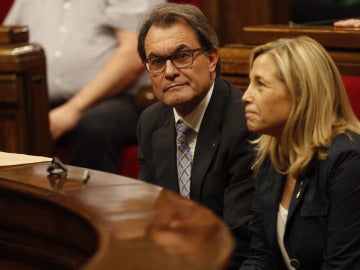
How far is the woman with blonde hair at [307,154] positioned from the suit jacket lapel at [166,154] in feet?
1.37

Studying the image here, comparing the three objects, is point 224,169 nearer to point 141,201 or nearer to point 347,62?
point 347,62

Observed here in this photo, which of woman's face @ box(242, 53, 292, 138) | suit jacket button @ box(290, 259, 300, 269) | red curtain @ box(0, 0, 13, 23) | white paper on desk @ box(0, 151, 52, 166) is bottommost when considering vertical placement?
suit jacket button @ box(290, 259, 300, 269)

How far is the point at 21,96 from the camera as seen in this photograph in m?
3.62

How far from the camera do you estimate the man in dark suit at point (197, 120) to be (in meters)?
2.56

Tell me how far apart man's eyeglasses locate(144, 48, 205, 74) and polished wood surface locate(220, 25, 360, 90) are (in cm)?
52

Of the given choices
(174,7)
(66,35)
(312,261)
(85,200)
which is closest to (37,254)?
(85,200)

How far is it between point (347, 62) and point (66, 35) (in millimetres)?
1557

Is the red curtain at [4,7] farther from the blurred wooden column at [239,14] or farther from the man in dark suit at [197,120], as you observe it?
the man in dark suit at [197,120]

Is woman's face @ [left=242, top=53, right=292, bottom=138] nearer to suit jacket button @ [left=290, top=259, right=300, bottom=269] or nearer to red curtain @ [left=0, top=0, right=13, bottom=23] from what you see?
suit jacket button @ [left=290, top=259, right=300, bottom=269]

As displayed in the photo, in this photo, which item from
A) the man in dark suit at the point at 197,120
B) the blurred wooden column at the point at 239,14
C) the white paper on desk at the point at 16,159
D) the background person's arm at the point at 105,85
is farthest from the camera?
the blurred wooden column at the point at 239,14

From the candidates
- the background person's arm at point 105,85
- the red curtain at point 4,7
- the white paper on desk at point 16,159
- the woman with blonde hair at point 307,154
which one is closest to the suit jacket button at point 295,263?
the woman with blonde hair at point 307,154

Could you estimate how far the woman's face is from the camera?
89.0 inches

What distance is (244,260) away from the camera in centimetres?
250

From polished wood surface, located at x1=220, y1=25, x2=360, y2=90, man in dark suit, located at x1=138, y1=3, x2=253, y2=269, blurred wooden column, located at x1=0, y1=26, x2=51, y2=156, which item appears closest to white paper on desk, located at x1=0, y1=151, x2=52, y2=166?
man in dark suit, located at x1=138, y1=3, x2=253, y2=269
